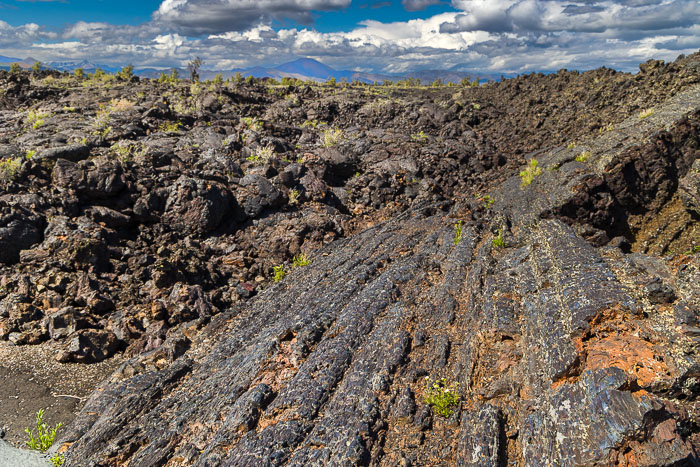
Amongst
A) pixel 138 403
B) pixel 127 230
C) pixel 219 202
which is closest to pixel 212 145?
pixel 219 202

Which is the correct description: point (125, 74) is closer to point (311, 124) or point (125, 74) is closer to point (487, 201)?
point (311, 124)

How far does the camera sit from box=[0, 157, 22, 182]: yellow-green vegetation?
14891 millimetres

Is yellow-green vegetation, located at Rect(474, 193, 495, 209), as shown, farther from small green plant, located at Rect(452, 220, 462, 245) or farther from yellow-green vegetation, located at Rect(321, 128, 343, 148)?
yellow-green vegetation, located at Rect(321, 128, 343, 148)

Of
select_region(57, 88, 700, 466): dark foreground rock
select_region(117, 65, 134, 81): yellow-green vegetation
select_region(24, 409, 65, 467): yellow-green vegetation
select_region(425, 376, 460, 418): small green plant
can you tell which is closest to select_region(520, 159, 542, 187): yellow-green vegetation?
select_region(57, 88, 700, 466): dark foreground rock

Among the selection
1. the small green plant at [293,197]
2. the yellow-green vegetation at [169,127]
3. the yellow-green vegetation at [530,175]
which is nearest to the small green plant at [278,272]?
the small green plant at [293,197]

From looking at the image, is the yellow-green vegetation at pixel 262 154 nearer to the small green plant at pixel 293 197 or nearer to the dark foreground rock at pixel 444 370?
the small green plant at pixel 293 197

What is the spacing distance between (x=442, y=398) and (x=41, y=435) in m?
7.84

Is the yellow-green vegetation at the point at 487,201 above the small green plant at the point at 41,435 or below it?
above

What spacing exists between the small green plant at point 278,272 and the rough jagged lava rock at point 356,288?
0.49 metres

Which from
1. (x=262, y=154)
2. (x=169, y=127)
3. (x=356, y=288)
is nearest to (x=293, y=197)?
(x=262, y=154)

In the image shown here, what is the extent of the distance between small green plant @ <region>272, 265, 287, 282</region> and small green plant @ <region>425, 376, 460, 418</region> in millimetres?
8656

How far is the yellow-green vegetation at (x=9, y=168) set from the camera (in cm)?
1489

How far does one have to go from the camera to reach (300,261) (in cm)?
1509

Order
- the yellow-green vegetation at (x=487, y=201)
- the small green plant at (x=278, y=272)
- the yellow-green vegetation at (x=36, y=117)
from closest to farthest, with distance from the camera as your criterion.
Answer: the small green plant at (x=278, y=272)
the yellow-green vegetation at (x=487, y=201)
the yellow-green vegetation at (x=36, y=117)
